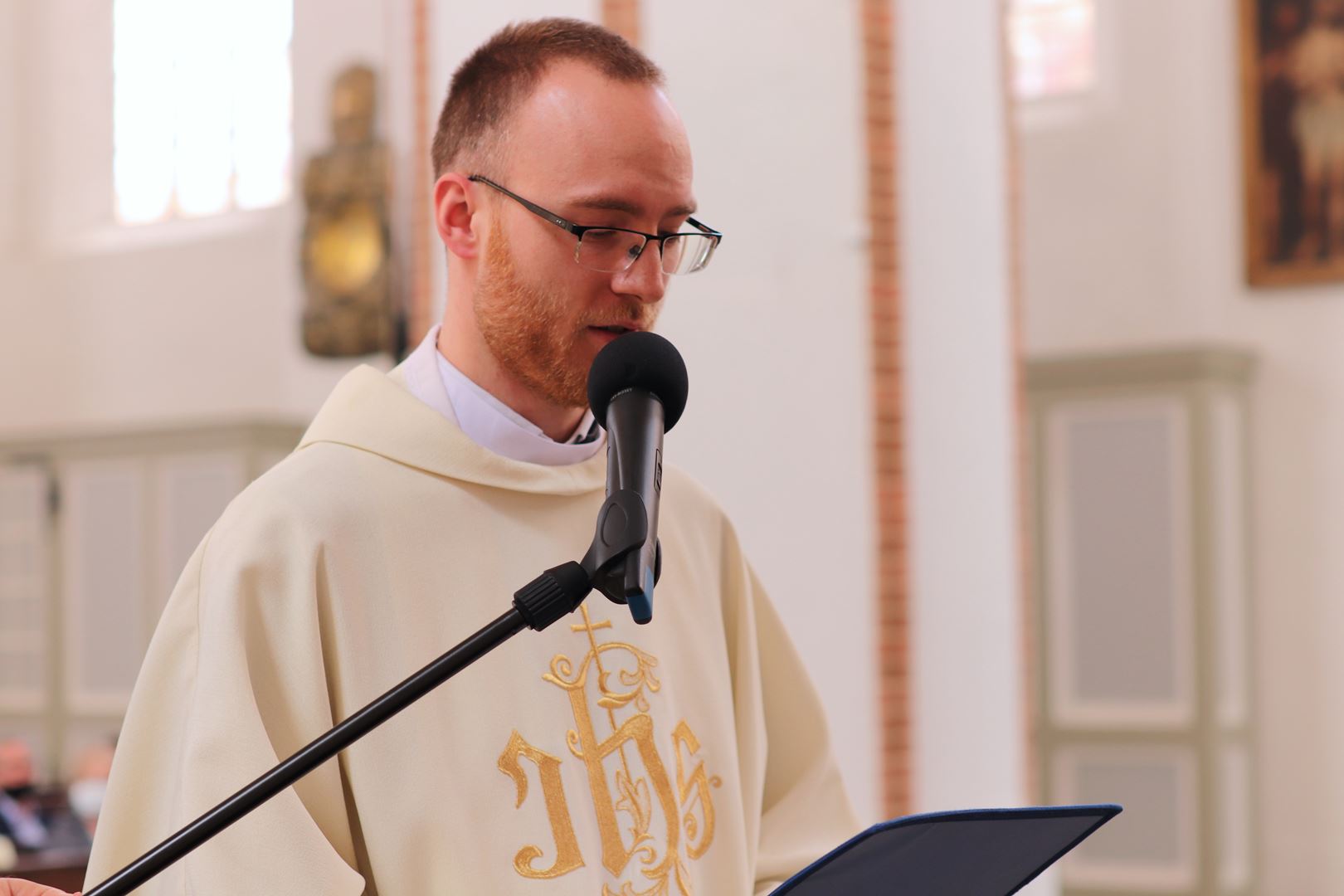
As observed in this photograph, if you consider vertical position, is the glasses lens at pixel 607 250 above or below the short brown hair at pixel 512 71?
Result: below

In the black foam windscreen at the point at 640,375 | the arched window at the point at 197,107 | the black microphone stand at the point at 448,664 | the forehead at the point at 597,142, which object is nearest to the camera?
the black microphone stand at the point at 448,664

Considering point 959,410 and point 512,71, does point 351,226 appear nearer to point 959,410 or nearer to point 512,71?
point 959,410

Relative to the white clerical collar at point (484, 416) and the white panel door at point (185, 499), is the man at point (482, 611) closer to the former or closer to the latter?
the white clerical collar at point (484, 416)

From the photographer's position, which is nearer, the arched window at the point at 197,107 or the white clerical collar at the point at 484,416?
the white clerical collar at the point at 484,416

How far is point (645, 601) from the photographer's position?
3.54 feet

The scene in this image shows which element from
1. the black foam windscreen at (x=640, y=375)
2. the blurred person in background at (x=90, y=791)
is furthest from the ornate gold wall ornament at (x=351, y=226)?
the black foam windscreen at (x=640, y=375)

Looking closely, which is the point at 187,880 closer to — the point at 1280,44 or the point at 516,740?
the point at 516,740

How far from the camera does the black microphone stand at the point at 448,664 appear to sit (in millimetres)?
1066

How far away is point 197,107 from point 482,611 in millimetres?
8876

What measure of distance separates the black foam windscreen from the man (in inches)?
13.2

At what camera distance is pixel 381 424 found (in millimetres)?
1697

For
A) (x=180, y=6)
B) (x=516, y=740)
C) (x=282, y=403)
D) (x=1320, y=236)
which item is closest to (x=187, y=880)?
(x=516, y=740)

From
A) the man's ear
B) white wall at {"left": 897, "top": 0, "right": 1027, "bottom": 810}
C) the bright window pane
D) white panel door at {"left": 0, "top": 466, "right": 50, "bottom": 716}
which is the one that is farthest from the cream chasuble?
white panel door at {"left": 0, "top": 466, "right": 50, "bottom": 716}

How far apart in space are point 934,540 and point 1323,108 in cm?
491
